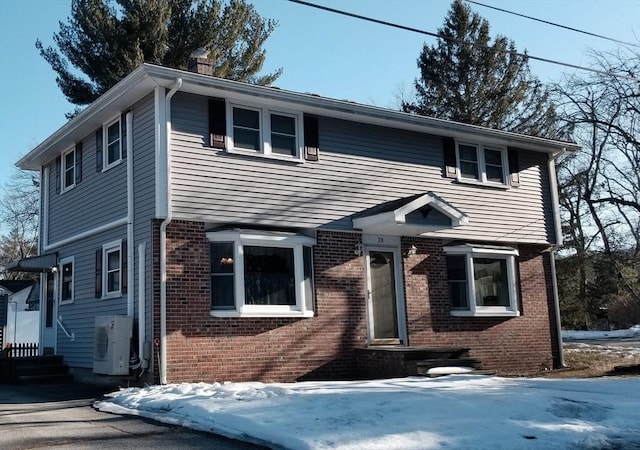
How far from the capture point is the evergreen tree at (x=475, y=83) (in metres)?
33.7

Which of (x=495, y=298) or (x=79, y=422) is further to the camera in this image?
(x=495, y=298)

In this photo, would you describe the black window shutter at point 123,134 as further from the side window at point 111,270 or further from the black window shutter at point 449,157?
the black window shutter at point 449,157

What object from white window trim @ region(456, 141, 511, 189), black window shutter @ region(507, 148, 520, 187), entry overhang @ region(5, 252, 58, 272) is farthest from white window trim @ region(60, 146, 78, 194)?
black window shutter @ region(507, 148, 520, 187)

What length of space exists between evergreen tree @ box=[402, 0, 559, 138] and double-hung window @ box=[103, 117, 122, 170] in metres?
22.6

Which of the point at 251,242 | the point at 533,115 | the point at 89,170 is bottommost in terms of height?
the point at 251,242

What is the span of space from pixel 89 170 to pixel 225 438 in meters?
9.20

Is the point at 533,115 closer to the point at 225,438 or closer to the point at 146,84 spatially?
the point at 146,84

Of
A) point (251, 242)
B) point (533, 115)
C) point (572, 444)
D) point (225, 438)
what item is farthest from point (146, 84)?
point (533, 115)

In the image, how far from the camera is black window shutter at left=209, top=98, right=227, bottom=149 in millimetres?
12508

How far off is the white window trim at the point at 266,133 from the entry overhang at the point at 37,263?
19.4 feet

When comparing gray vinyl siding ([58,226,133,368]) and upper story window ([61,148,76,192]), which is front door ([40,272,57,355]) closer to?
gray vinyl siding ([58,226,133,368])

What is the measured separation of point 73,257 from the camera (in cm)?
1502

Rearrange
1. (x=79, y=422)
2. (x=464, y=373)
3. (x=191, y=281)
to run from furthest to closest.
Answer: (x=464, y=373) < (x=191, y=281) < (x=79, y=422)

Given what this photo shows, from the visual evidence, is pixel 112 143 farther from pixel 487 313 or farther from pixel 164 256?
pixel 487 313
